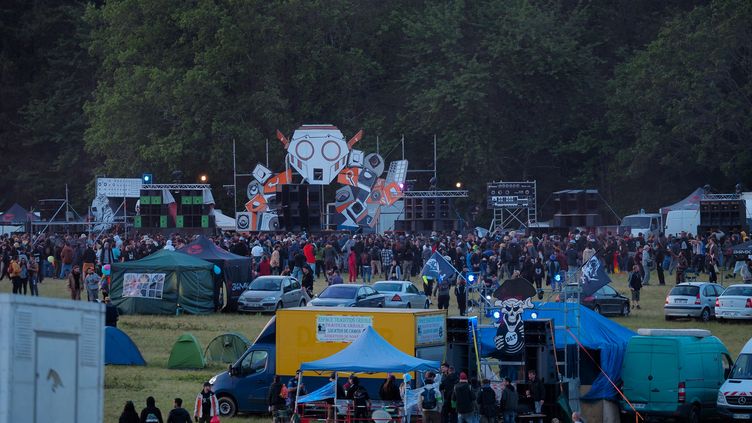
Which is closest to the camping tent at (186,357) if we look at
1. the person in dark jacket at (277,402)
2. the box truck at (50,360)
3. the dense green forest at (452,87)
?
the person in dark jacket at (277,402)

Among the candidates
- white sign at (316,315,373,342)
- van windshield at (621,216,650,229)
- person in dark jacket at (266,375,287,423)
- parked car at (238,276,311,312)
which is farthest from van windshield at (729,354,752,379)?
van windshield at (621,216,650,229)

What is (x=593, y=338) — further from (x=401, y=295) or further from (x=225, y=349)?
(x=401, y=295)

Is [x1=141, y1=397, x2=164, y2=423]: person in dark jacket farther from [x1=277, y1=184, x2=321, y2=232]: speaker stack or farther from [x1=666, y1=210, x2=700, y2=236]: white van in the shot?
[x1=666, y1=210, x2=700, y2=236]: white van

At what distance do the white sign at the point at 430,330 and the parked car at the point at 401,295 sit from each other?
12702 mm

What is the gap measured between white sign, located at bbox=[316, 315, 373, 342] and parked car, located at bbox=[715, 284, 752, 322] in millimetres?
14470

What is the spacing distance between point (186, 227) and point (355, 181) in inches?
338

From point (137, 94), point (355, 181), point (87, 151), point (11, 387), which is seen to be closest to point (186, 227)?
point (355, 181)

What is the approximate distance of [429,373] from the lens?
2122cm

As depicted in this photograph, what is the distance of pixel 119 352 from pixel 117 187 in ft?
120

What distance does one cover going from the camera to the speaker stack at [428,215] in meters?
60.1

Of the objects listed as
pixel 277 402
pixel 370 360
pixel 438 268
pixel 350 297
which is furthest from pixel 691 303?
pixel 277 402

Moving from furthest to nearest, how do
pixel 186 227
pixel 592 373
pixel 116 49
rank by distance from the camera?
pixel 116 49 → pixel 186 227 → pixel 592 373

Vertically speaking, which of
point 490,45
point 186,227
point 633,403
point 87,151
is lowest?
point 633,403

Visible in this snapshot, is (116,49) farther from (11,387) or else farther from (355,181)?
(11,387)
